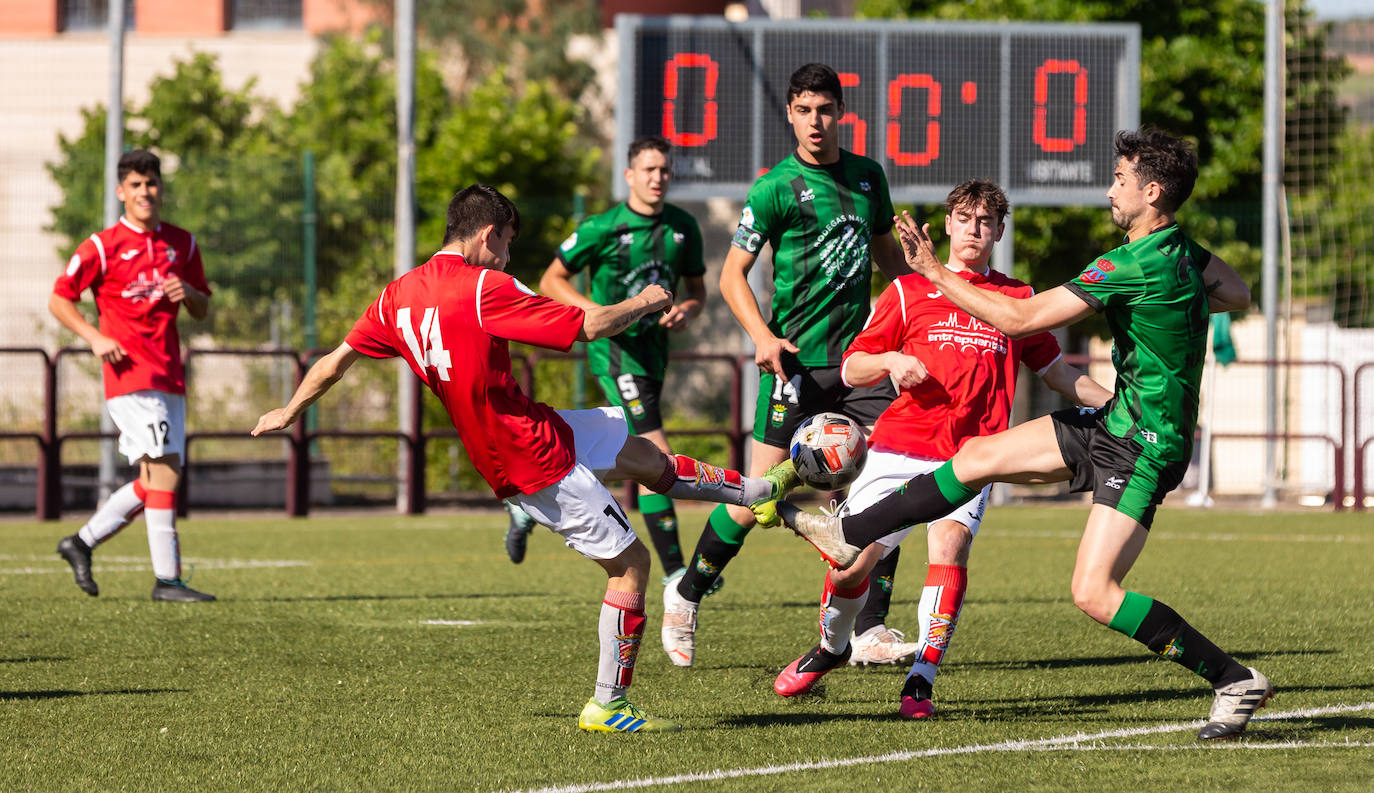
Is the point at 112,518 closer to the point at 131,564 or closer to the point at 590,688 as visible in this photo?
the point at 131,564

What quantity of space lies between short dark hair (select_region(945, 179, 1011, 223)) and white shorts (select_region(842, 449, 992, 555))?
856mm

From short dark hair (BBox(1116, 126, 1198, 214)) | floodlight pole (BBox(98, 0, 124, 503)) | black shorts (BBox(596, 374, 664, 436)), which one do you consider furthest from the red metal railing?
short dark hair (BBox(1116, 126, 1198, 214))

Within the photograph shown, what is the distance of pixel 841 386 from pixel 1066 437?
1664 mm

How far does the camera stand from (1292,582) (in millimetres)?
9625

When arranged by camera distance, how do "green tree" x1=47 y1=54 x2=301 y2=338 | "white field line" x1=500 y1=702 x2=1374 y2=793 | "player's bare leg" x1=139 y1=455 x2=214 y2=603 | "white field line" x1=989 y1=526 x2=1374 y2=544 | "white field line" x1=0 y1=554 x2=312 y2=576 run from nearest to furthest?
"white field line" x1=500 y1=702 x2=1374 y2=793
"player's bare leg" x1=139 y1=455 x2=214 y2=603
"white field line" x1=0 y1=554 x2=312 y2=576
"white field line" x1=989 y1=526 x2=1374 y2=544
"green tree" x1=47 y1=54 x2=301 y2=338

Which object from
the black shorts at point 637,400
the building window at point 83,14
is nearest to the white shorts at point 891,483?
the black shorts at point 637,400

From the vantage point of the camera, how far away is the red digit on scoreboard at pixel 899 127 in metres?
16.1

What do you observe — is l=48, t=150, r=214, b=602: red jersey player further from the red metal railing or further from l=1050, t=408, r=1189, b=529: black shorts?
the red metal railing

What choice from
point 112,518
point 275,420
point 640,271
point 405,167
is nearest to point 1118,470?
point 275,420

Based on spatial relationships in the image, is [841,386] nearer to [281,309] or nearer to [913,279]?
[913,279]

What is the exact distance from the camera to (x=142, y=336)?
27.6 ft

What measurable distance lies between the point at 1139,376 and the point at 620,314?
151 centimetres

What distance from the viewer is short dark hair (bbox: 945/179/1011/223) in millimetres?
5781

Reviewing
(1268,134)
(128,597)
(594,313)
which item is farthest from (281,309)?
(594,313)
